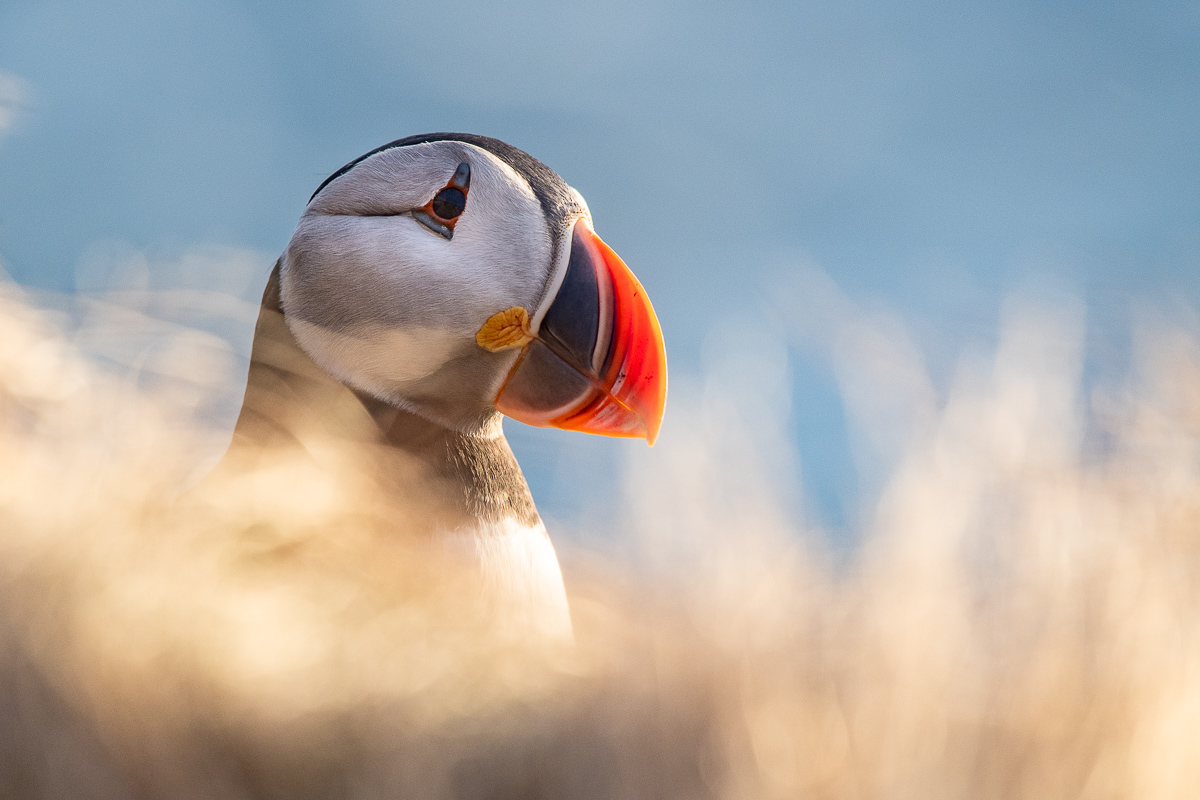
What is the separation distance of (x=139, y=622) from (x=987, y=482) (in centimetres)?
49

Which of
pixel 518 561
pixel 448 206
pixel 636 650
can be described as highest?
pixel 636 650

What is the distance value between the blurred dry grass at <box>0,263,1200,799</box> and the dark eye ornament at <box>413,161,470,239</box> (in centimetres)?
106

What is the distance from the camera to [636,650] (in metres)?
0.42

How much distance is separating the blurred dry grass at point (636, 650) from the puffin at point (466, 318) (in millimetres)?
862

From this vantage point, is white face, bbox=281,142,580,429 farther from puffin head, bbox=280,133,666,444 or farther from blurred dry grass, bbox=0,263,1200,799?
blurred dry grass, bbox=0,263,1200,799

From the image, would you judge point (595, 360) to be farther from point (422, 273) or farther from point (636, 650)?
point (636, 650)

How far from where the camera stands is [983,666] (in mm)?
394

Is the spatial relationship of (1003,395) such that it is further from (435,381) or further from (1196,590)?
(435,381)

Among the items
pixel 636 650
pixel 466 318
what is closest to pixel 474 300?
pixel 466 318

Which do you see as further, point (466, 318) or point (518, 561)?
point (466, 318)

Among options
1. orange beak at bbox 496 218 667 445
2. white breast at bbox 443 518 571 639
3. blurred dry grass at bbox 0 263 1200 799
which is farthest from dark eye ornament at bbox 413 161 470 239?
blurred dry grass at bbox 0 263 1200 799

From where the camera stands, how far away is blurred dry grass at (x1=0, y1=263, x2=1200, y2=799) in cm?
36

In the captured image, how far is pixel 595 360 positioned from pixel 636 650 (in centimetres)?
107

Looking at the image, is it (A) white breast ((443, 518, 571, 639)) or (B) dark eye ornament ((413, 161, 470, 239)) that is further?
(B) dark eye ornament ((413, 161, 470, 239))
